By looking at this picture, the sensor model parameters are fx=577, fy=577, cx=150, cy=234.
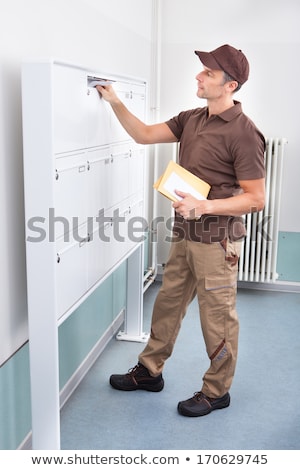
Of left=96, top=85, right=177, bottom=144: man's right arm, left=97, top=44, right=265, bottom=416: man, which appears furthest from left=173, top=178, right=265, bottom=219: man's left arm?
left=96, top=85, right=177, bottom=144: man's right arm

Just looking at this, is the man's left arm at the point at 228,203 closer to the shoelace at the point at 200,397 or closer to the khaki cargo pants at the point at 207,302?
the khaki cargo pants at the point at 207,302

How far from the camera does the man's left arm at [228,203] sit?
219 centimetres

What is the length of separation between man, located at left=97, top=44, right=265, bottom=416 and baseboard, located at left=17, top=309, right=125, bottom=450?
1.31 feet

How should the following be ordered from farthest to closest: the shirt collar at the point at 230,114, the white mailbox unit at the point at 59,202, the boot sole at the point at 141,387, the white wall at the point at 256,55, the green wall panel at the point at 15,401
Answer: the white wall at the point at 256,55, the boot sole at the point at 141,387, the shirt collar at the point at 230,114, the green wall panel at the point at 15,401, the white mailbox unit at the point at 59,202

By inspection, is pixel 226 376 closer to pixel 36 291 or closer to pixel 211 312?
pixel 211 312

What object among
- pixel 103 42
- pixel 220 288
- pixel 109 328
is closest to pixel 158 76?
pixel 103 42

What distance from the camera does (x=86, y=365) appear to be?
2.79m

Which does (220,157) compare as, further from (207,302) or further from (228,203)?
(207,302)

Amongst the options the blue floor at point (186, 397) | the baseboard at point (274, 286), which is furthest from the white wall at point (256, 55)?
the blue floor at point (186, 397)

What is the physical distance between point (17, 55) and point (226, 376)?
1.52m

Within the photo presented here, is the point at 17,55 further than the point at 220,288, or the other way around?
the point at 220,288

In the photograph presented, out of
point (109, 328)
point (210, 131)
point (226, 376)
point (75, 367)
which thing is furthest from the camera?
point (109, 328)

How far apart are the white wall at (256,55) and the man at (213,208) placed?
60.6 inches
